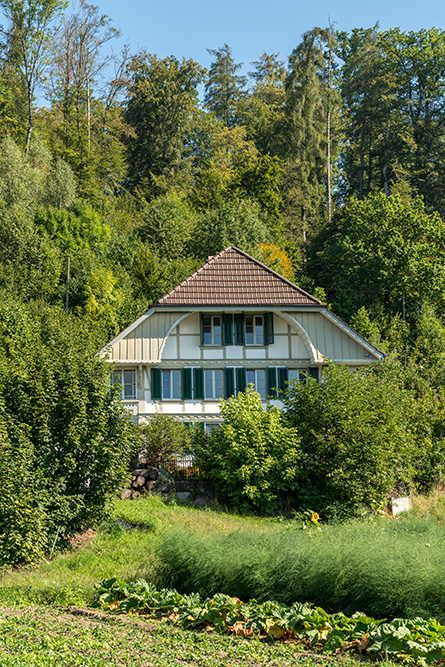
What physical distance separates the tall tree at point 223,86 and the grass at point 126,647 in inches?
2263

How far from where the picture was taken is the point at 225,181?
49.2 metres

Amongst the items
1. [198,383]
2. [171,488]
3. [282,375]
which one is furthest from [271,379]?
[171,488]

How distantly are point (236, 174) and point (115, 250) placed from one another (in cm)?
1439

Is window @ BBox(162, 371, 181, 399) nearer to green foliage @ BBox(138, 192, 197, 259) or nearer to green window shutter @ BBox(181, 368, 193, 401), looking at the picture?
green window shutter @ BBox(181, 368, 193, 401)

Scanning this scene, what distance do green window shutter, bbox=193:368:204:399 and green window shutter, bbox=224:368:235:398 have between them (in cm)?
88

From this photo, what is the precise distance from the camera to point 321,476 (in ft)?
66.6

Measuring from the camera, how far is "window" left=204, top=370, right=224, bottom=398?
2678 cm

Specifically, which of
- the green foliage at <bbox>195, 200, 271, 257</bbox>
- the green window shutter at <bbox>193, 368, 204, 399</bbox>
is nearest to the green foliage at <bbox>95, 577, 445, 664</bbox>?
the green window shutter at <bbox>193, 368, 204, 399</bbox>

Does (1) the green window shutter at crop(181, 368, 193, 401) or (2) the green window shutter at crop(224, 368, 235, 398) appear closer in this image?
(1) the green window shutter at crop(181, 368, 193, 401)

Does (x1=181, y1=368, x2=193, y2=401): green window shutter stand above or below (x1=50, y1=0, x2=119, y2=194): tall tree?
below

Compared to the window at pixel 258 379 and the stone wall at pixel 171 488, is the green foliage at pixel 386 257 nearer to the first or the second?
the window at pixel 258 379

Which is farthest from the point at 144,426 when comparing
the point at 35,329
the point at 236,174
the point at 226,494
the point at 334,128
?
the point at 334,128

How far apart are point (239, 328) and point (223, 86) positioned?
4220 centimetres

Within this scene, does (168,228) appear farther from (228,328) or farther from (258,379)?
(258,379)
